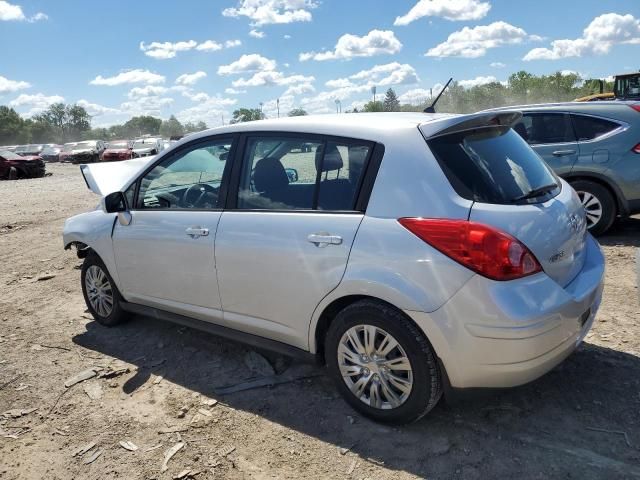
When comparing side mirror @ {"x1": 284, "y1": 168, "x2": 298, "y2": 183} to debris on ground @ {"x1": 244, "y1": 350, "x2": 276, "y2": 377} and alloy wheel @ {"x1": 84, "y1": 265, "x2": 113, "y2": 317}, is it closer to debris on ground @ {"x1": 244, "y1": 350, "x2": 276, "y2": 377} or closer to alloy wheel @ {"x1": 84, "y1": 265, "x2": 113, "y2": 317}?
debris on ground @ {"x1": 244, "y1": 350, "x2": 276, "y2": 377}

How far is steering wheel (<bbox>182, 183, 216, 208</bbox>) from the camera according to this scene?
3.71m

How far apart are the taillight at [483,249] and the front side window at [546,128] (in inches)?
189

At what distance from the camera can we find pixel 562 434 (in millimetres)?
2832

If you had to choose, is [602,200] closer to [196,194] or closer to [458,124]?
[458,124]

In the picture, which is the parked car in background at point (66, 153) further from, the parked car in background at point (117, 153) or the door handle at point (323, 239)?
the door handle at point (323, 239)

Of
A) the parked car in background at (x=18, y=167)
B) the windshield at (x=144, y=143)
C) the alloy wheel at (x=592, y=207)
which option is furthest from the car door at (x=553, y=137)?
the windshield at (x=144, y=143)

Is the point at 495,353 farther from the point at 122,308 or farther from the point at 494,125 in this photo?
the point at 122,308

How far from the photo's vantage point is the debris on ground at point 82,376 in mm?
3814

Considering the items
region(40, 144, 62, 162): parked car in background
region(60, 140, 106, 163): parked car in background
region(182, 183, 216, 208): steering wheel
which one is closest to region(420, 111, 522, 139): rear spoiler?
region(182, 183, 216, 208): steering wheel

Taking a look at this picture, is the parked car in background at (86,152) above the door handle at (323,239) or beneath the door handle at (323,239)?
beneath

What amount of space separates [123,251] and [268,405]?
1.77m

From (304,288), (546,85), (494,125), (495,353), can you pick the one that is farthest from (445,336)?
(546,85)

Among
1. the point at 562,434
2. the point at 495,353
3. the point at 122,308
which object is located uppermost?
the point at 495,353

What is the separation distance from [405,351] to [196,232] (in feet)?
5.39
